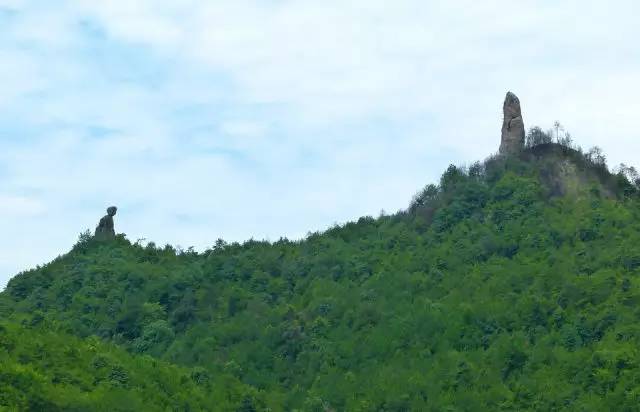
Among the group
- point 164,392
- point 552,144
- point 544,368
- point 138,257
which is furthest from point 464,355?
point 138,257

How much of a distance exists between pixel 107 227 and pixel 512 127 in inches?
1406

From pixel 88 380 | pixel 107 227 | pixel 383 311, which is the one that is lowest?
pixel 88 380

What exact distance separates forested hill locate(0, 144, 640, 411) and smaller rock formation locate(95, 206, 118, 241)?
57.5 inches

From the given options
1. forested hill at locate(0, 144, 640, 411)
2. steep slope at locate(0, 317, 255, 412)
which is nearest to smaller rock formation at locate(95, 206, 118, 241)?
forested hill at locate(0, 144, 640, 411)

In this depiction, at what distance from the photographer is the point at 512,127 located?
Result: 98375 mm

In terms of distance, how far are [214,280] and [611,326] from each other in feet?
103

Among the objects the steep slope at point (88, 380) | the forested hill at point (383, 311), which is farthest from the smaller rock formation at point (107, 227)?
the steep slope at point (88, 380)

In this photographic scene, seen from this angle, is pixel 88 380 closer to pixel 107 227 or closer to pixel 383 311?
pixel 383 311

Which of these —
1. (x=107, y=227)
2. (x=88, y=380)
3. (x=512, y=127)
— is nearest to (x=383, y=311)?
(x=512, y=127)

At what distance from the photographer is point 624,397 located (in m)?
68.2

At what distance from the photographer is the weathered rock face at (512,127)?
97438mm

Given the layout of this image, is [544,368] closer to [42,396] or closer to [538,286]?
[538,286]

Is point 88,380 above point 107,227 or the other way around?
the other way around

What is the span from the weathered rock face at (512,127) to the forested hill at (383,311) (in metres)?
1.02
